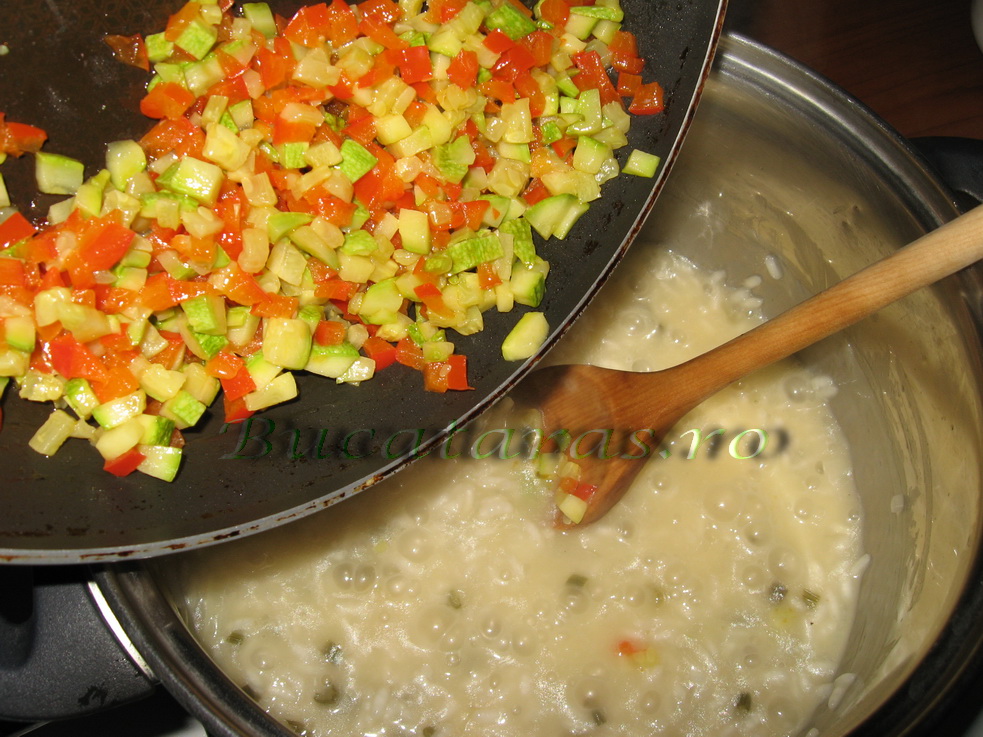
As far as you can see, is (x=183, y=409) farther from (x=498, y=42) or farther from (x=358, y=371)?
(x=498, y=42)

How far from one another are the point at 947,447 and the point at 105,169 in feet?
5.39

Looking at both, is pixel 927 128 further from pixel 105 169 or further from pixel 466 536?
pixel 105 169

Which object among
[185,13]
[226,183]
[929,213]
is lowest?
[929,213]

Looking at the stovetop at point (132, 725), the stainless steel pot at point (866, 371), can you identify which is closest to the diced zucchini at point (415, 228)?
the stainless steel pot at point (866, 371)

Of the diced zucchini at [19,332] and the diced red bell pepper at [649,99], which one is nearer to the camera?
the diced zucchini at [19,332]

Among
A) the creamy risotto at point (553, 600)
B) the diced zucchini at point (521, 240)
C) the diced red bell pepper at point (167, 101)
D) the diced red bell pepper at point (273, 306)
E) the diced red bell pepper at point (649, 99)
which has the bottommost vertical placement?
the creamy risotto at point (553, 600)

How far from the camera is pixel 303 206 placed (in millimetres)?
1311

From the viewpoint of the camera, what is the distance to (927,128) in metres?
2.14

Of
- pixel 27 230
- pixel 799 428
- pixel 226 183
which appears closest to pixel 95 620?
pixel 27 230

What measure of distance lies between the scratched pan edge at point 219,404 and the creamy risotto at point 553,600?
0.43 metres

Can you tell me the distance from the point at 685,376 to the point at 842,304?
1.08 feet

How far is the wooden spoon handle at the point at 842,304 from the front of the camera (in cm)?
124

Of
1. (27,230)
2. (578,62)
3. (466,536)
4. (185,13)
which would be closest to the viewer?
(27,230)

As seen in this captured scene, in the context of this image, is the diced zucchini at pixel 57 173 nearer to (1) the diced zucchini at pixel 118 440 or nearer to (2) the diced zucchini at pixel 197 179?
(2) the diced zucchini at pixel 197 179
